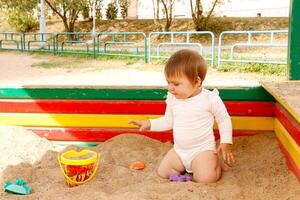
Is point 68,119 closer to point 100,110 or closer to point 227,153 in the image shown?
point 100,110

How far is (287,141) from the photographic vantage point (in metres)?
2.25

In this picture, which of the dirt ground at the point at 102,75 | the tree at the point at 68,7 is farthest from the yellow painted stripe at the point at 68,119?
the tree at the point at 68,7

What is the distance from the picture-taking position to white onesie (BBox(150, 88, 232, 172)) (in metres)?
2.25

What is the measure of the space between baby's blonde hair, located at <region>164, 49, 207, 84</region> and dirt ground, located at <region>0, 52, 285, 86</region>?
13.9 ft

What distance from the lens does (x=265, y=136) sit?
259 centimetres

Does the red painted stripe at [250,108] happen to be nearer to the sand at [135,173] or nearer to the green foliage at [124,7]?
the sand at [135,173]

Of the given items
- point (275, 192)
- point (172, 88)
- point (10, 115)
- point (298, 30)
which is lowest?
point (275, 192)

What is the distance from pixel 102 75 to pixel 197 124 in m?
6.51

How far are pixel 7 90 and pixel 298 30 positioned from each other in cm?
185

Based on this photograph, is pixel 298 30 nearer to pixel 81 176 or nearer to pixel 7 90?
pixel 81 176

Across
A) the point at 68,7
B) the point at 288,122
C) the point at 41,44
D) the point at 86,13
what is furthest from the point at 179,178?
the point at 86,13

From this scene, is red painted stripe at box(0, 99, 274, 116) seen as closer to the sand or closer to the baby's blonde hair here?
the sand

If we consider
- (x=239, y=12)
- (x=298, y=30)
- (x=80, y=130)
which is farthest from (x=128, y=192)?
(x=239, y=12)

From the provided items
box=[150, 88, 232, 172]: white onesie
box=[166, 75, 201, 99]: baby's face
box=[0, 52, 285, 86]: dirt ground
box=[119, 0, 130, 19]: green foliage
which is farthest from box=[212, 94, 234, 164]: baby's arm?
box=[119, 0, 130, 19]: green foliage
